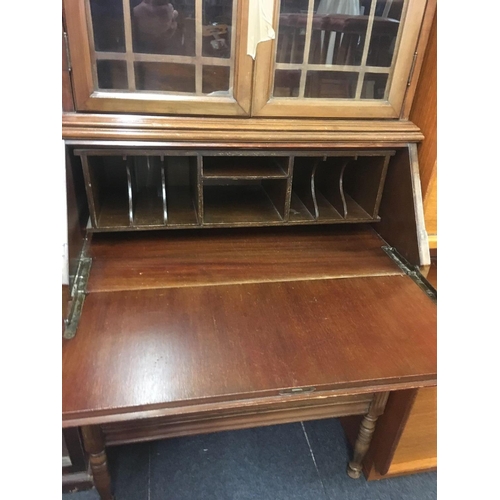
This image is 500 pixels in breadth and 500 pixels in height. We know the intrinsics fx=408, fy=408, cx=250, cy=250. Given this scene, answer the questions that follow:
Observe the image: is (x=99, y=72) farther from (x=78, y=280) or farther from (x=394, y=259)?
(x=394, y=259)

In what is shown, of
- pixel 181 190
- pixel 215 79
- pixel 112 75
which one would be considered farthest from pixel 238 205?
pixel 112 75

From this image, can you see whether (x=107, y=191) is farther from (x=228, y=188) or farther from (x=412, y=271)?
(x=412, y=271)

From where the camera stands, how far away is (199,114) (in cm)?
91

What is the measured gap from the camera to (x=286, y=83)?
3.05 ft

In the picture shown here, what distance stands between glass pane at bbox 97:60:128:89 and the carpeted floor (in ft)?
3.71

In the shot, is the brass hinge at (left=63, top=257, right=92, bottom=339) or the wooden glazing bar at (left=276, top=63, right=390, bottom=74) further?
the wooden glazing bar at (left=276, top=63, right=390, bottom=74)

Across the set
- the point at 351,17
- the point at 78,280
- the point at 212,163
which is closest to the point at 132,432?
the point at 78,280

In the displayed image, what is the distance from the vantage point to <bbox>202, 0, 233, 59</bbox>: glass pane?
0.83 metres

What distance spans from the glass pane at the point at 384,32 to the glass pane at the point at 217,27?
1.09ft

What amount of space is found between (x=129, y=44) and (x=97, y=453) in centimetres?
95

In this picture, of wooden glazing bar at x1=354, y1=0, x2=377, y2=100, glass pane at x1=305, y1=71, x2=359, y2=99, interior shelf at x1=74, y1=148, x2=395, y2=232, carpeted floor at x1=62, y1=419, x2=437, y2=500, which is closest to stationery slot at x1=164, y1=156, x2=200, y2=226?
interior shelf at x1=74, y1=148, x2=395, y2=232

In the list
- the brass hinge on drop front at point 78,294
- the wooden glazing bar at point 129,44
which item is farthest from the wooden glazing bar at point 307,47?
the brass hinge on drop front at point 78,294

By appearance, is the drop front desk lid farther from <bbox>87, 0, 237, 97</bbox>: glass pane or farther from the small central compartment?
<bbox>87, 0, 237, 97</bbox>: glass pane
